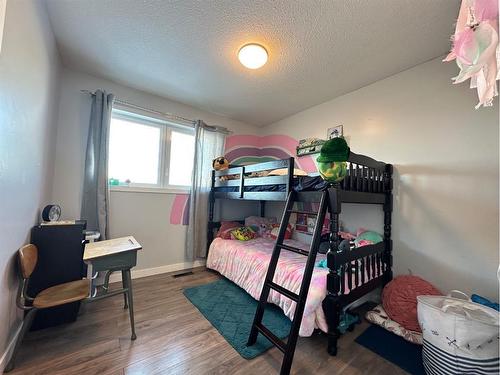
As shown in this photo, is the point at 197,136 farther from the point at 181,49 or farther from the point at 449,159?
the point at 449,159

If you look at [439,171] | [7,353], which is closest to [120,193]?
[7,353]

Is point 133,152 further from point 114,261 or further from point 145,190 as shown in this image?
point 114,261

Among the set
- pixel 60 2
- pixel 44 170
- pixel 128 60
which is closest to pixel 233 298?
pixel 44 170

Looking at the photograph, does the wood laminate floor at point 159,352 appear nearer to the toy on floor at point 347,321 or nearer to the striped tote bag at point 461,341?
the toy on floor at point 347,321

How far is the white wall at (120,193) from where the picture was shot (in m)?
2.33

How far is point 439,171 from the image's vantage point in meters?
1.91

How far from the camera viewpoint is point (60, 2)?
1.52 m

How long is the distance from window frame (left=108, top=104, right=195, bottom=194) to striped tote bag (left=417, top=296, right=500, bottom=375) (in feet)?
9.61

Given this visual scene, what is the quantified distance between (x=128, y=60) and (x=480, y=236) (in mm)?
3623

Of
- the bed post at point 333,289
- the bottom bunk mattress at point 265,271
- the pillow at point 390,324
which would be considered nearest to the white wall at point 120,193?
the bottom bunk mattress at point 265,271

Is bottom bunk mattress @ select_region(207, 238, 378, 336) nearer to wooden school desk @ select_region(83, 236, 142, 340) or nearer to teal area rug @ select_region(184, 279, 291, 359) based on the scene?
teal area rug @ select_region(184, 279, 291, 359)

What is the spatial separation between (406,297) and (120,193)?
327cm

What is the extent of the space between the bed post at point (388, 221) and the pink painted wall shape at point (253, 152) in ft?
3.18

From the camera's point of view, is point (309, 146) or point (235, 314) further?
point (309, 146)
